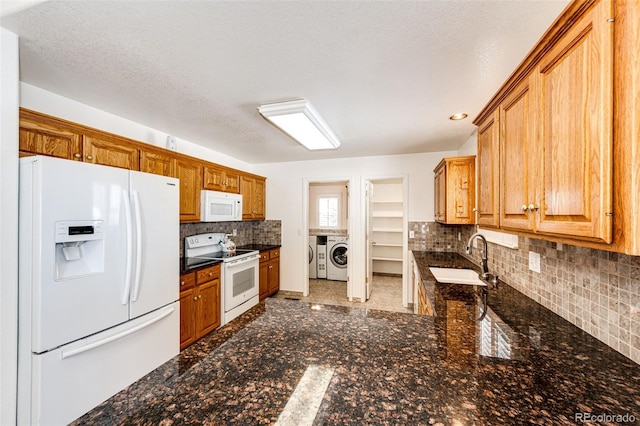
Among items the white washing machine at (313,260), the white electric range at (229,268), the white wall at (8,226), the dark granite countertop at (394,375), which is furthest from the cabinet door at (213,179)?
the white washing machine at (313,260)

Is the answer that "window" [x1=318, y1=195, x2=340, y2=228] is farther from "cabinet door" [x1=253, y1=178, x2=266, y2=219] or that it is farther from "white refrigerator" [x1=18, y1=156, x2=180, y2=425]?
"white refrigerator" [x1=18, y1=156, x2=180, y2=425]

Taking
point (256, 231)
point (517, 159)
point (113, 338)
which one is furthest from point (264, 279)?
point (517, 159)

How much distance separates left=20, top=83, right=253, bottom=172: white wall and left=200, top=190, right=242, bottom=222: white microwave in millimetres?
696

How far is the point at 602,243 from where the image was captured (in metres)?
0.72

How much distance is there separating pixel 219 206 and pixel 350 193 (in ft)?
6.60

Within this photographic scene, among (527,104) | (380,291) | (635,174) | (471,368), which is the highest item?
(527,104)

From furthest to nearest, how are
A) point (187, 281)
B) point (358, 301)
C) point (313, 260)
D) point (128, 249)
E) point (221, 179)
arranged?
point (313, 260) → point (358, 301) → point (221, 179) → point (187, 281) → point (128, 249)

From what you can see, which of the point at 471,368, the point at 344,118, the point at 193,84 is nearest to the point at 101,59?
the point at 193,84

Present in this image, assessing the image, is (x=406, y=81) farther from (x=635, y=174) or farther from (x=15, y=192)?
(x=15, y=192)

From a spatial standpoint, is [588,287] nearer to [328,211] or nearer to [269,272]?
[269,272]

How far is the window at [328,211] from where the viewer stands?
6.08m

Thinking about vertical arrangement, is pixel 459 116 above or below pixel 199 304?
above

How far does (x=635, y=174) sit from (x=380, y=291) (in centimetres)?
445

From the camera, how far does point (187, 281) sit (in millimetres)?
2561
